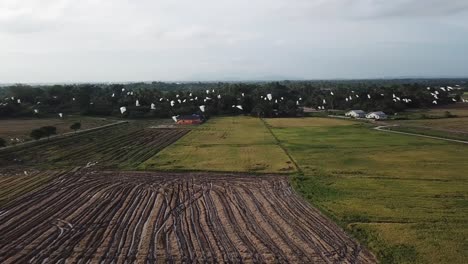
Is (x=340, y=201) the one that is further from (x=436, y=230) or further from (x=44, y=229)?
(x=44, y=229)

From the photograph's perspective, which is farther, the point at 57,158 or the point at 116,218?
the point at 57,158

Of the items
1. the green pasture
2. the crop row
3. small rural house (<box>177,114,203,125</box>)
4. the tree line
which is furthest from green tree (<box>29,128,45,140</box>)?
the tree line

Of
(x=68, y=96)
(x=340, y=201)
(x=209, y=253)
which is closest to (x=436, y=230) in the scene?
(x=340, y=201)

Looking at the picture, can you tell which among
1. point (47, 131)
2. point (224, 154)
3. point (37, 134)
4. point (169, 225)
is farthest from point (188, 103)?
point (169, 225)

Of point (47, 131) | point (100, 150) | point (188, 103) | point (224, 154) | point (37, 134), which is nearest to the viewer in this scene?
point (224, 154)

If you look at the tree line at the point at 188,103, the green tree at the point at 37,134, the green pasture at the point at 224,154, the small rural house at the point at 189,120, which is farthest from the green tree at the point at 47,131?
the tree line at the point at 188,103

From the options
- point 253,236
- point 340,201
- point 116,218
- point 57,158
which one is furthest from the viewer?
point 57,158

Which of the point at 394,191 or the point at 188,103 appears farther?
the point at 188,103

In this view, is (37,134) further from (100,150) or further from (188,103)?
(188,103)
